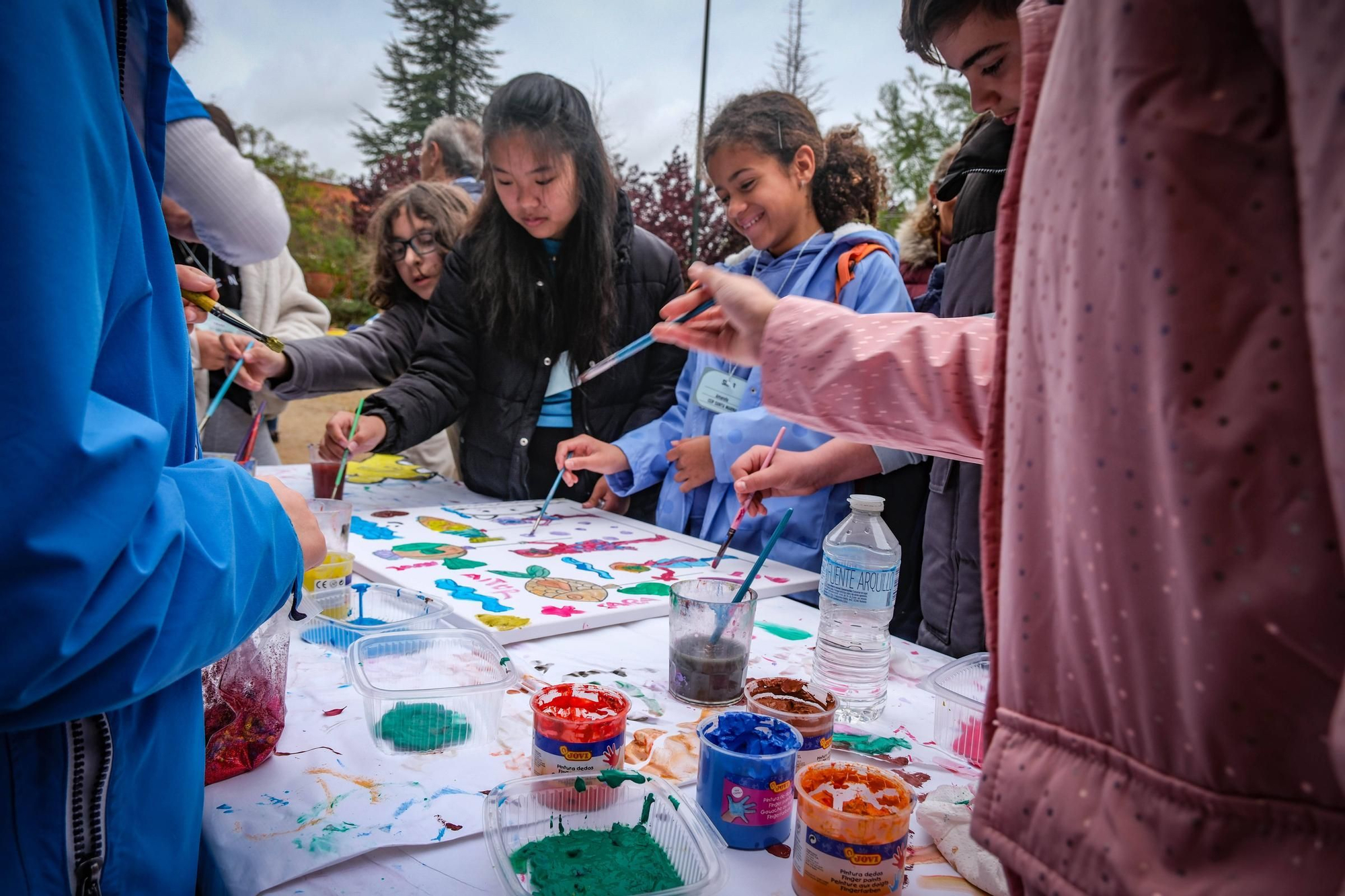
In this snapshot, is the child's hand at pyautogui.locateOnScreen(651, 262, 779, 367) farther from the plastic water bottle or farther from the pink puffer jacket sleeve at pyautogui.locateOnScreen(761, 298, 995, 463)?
the plastic water bottle

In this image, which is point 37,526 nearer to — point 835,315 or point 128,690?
point 128,690

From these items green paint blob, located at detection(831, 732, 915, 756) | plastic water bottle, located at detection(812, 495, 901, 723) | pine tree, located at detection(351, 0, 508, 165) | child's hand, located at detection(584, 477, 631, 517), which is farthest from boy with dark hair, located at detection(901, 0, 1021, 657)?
pine tree, located at detection(351, 0, 508, 165)

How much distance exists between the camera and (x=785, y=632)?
1569 mm

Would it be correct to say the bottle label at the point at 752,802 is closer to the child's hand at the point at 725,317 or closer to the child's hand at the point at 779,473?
the child's hand at the point at 725,317

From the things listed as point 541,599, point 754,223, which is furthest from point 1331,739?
point 754,223

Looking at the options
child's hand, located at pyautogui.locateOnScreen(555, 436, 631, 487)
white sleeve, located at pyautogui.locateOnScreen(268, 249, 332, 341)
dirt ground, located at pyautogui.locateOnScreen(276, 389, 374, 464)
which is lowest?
dirt ground, located at pyautogui.locateOnScreen(276, 389, 374, 464)

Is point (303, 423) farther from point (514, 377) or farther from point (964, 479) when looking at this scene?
point (964, 479)

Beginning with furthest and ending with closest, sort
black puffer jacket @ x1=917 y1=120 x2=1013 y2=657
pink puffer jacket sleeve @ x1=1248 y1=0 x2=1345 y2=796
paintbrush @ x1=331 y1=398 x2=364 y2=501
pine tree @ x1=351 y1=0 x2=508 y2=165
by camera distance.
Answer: pine tree @ x1=351 y1=0 x2=508 y2=165 < paintbrush @ x1=331 y1=398 x2=364 y2=501 < black puffer jacket @ x1=917 y1=120 x2=1013 y2=657 < pink puffer jacket sleeve @ x1=1248 y1=0 x2=1345 y2=796

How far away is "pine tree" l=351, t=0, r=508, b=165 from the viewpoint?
1466 cm

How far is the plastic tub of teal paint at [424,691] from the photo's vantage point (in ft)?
3.43

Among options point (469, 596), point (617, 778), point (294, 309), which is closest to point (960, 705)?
point (617, 778)

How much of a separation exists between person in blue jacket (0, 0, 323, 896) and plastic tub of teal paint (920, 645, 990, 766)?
88 centimetres

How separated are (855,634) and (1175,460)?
91 centimetres

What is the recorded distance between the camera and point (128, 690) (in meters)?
0.61
